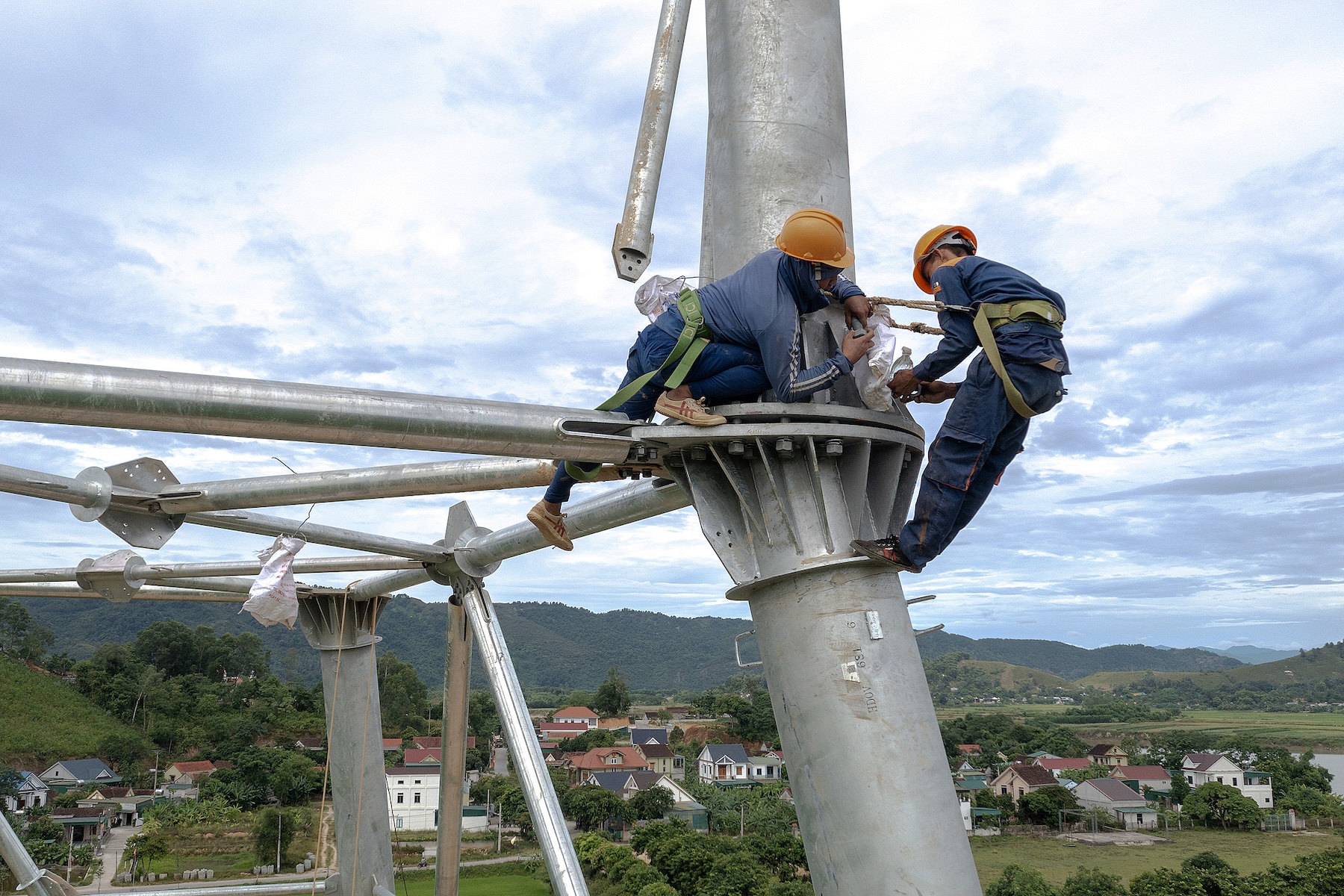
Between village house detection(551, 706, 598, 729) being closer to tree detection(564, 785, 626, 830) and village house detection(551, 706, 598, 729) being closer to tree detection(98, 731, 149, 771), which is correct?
tree detection(98, 731, 149, 771)

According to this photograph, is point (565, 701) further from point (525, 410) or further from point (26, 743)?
point (525, 410)

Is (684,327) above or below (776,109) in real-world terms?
below

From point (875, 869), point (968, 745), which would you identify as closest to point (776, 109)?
point (875, 869)

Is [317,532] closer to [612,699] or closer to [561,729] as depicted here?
[561,729]

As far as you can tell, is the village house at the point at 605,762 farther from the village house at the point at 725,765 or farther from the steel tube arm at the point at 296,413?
the steel tube arm at the point at 296,413

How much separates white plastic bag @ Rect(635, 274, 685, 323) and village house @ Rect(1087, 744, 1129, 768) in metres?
105

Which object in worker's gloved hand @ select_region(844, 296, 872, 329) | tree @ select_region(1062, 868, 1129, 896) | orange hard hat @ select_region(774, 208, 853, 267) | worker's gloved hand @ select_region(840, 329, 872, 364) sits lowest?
tree @ select_region(1062, 868, 1129, 896)

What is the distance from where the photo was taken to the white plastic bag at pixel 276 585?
6.93 metres

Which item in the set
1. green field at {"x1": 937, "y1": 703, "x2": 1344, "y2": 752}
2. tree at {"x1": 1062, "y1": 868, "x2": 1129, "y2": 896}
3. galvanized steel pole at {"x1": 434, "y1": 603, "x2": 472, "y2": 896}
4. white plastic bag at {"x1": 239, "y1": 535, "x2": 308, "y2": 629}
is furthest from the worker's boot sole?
green field at {"x1": 937, "y1": 703, "x2": 1344, "y2": 752}

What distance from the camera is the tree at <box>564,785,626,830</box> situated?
65.5 m

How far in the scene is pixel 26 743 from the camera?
8119 centimetres

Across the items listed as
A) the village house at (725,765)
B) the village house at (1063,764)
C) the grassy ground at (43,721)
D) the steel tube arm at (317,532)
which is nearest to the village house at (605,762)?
the village house at (725,765)

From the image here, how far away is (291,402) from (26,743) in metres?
A: 95.8

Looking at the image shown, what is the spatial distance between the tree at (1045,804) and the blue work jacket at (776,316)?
7969 centimetres
